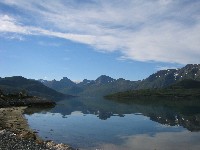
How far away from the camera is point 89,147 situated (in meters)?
55.5

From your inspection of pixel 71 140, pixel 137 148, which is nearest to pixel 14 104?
pixel 71 140

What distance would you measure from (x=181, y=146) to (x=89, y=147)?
16740 millimetres

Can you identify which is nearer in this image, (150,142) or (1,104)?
(150,142)

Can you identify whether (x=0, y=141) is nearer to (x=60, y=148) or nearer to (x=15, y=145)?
(x=15, y=145)

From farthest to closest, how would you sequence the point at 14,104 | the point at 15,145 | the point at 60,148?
1. the point at 14,104
2. the point at 60,148
3. the point at 15,145

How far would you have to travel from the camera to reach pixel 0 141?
44.6 meters

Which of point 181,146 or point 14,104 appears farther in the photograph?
point 14,104

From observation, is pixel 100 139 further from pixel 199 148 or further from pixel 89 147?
pixel 199 148

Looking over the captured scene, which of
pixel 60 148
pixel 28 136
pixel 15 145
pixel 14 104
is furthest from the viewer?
pixel 14 104

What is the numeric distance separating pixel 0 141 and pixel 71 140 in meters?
21.9

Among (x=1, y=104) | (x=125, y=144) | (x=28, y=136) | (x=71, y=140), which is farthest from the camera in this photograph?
(x=1, y=104)

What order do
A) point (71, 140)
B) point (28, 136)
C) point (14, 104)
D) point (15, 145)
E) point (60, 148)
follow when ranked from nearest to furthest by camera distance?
point (15, 145) < point (60, 148) < point (28, 136) < point (71, 140) < point (14, 104)

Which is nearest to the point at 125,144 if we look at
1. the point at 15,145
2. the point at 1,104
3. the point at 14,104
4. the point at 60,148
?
the point at 60,148

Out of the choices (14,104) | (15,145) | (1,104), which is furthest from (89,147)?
(14,104)
